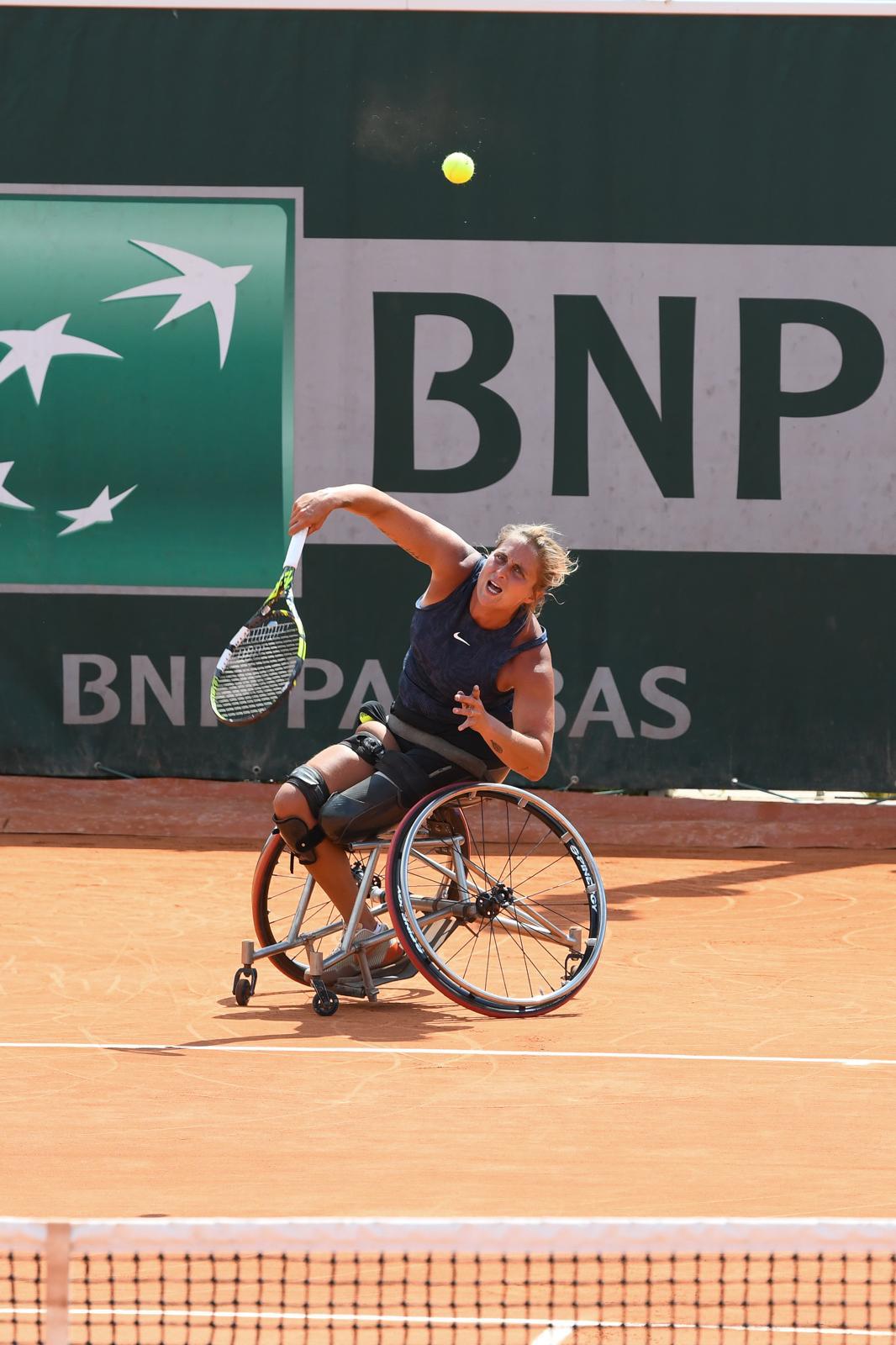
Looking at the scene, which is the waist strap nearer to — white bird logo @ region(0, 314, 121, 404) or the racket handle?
the racket handle

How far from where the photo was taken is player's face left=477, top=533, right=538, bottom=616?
481 centimetres

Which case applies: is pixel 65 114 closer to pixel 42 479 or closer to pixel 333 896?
pixel 42 479

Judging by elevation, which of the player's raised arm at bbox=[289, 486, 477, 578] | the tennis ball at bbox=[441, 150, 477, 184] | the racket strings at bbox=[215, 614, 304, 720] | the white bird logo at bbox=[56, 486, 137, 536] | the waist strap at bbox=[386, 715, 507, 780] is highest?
the tennis ball at bbox=[441, 150, 477, 184]

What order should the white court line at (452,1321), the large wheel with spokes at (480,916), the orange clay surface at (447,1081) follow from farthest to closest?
the large wheel with spokes at (480,916) → the orange clay surface at (447,1081) → the white court line at (452,1321)

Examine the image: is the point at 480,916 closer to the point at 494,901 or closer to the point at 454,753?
the point at 494,901

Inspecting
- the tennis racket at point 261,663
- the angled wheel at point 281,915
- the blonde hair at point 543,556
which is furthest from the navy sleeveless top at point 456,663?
the angled wheel at point 281,915

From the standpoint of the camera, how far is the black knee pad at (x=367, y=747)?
4.94 metres

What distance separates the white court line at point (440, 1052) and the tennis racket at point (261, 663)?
2.90 ft

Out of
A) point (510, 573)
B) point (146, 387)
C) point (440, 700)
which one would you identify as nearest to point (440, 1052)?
point (440, 700)

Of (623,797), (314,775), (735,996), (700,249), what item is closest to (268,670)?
(314,775)

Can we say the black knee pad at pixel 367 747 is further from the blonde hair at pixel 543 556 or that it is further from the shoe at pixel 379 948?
the blonde hair at pixel 543 556

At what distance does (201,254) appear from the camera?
8539mm

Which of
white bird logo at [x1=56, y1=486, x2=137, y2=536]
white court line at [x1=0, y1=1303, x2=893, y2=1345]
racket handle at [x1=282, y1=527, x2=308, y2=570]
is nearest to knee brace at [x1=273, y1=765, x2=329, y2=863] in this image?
racket handle at [x1=282, y1=527, x2=308, y2=570]

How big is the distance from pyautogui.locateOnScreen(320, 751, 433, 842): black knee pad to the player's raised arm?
54 centimetres
